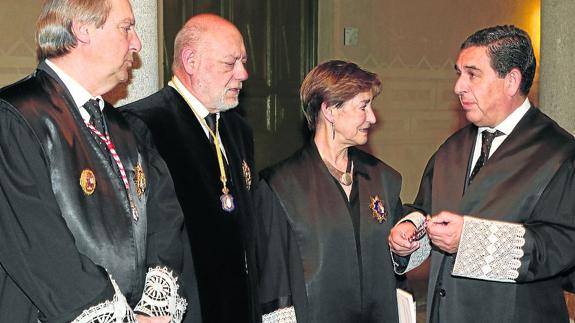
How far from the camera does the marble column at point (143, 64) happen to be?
12.7ft

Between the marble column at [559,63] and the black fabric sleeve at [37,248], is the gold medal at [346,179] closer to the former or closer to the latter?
the black fabric sleeve at [37,248]

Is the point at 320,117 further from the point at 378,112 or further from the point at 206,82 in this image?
the point at 378,112

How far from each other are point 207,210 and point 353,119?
729mm

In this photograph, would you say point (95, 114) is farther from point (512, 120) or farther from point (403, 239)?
point (512, 120)

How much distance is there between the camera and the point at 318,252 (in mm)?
3469

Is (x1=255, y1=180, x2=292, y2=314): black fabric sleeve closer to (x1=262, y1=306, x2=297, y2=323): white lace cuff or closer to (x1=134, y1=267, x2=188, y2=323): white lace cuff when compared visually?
(x1=262, y1=306, x2=297, y2=323): white lace cuff

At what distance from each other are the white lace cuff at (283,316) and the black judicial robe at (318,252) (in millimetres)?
17

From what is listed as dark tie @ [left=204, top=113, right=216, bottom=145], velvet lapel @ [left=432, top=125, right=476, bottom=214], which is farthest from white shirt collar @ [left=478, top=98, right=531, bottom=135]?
dark tie @ [left=204, top=113, right=216, bottom=145]

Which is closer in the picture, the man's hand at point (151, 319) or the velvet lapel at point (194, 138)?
the man's hand at point (151, 319)

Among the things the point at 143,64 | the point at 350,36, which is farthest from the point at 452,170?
the point at 350,36

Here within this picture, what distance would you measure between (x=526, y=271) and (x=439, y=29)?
5.78m

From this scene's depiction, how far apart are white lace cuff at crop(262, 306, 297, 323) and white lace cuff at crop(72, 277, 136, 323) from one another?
3.25ft

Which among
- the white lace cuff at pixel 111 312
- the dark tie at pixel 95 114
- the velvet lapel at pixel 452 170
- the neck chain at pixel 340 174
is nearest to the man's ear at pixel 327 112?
the neck chain at pixel 340 174

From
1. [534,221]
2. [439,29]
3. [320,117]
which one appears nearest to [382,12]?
[439,29]
